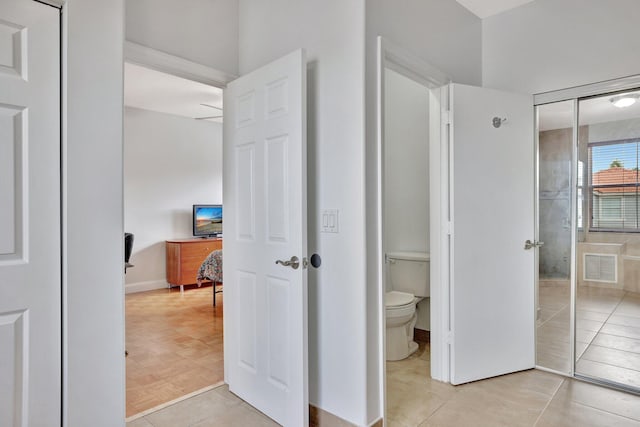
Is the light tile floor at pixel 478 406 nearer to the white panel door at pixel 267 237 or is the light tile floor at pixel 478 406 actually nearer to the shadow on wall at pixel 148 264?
the white panel door at pixel 267 237

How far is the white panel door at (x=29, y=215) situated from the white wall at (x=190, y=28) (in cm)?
62

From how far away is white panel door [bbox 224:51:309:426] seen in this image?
73.9 inches

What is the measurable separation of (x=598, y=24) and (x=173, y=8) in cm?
262

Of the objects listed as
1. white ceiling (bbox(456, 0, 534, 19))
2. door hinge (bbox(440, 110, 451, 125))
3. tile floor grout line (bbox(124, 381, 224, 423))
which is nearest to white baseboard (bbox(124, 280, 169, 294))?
tile floor grout line (bbox(124, 381, 224, 423))

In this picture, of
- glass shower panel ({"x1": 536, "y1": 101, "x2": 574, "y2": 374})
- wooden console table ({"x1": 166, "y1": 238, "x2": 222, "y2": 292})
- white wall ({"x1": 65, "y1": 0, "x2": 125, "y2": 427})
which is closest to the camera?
white wall ({"x1": 65, "y1": 0, "x2": 125, "y2": 427})

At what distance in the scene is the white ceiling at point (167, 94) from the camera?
410 cm

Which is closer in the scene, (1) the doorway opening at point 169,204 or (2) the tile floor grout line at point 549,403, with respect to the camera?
(2) the tile floor grout line at point 549,403

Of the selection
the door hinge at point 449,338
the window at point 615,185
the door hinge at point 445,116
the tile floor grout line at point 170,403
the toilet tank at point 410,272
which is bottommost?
the tile floor grout line at point 170,403

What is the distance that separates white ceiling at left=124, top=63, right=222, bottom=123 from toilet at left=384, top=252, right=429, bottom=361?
254 centimetres

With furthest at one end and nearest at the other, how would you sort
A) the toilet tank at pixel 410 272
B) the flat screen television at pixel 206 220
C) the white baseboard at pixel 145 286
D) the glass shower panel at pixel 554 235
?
1. the flat screen television at pixel 206 220
2. the white baseboard at pixel 145 286
3. the toilet tank at pixel 410 272
4. the glass shower panel at pixel 554 235

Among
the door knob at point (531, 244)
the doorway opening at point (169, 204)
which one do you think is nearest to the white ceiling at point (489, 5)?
the door knob at point (531, 244)

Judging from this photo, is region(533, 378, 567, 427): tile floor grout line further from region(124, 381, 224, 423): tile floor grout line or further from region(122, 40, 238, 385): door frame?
region(122, 40, 238, 385): door frame

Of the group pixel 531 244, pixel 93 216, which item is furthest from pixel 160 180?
pixel 531 244

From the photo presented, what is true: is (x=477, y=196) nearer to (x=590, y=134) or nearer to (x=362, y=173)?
(x=590, y=134)
